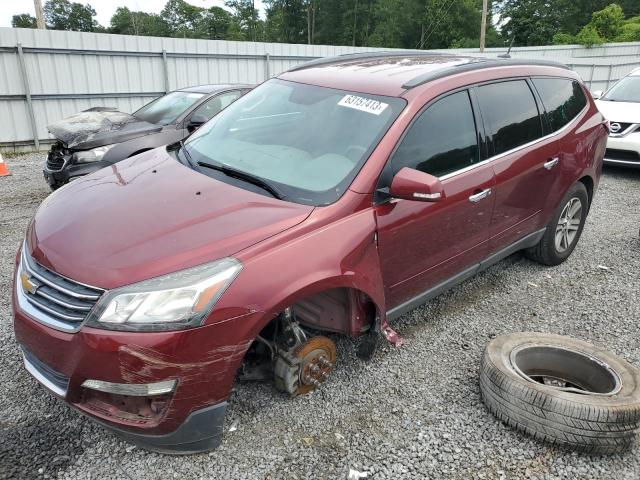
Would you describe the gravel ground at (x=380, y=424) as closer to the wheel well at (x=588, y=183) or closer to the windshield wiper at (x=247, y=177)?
the windshield wiper at (x=247, y=177)

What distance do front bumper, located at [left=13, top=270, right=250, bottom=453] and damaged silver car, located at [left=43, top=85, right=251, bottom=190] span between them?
12.1 feet

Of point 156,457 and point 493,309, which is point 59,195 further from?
point 493,309

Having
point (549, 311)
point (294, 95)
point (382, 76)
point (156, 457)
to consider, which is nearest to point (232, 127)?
point (294, 95)

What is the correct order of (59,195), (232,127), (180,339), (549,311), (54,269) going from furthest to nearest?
(549,311) → (232,127) → (59,195) → (54,269) → (180,339)

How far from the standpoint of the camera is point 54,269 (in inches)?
90.1

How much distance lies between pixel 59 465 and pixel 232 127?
2.24 metres

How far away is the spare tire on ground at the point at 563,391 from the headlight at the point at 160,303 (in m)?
1.62

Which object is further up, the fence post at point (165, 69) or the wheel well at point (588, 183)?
the fence post at point (165, 69)

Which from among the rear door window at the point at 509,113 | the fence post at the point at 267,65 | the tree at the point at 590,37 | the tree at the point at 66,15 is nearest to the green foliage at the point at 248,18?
the tree at the point at 66,15

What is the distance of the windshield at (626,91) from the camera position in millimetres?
9125

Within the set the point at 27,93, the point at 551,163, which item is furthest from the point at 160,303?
the point at 27,93

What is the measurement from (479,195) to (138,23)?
7740cm

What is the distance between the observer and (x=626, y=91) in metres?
9.35

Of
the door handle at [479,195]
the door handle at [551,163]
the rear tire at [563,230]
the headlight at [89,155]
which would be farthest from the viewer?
the headlight at [89,155]
